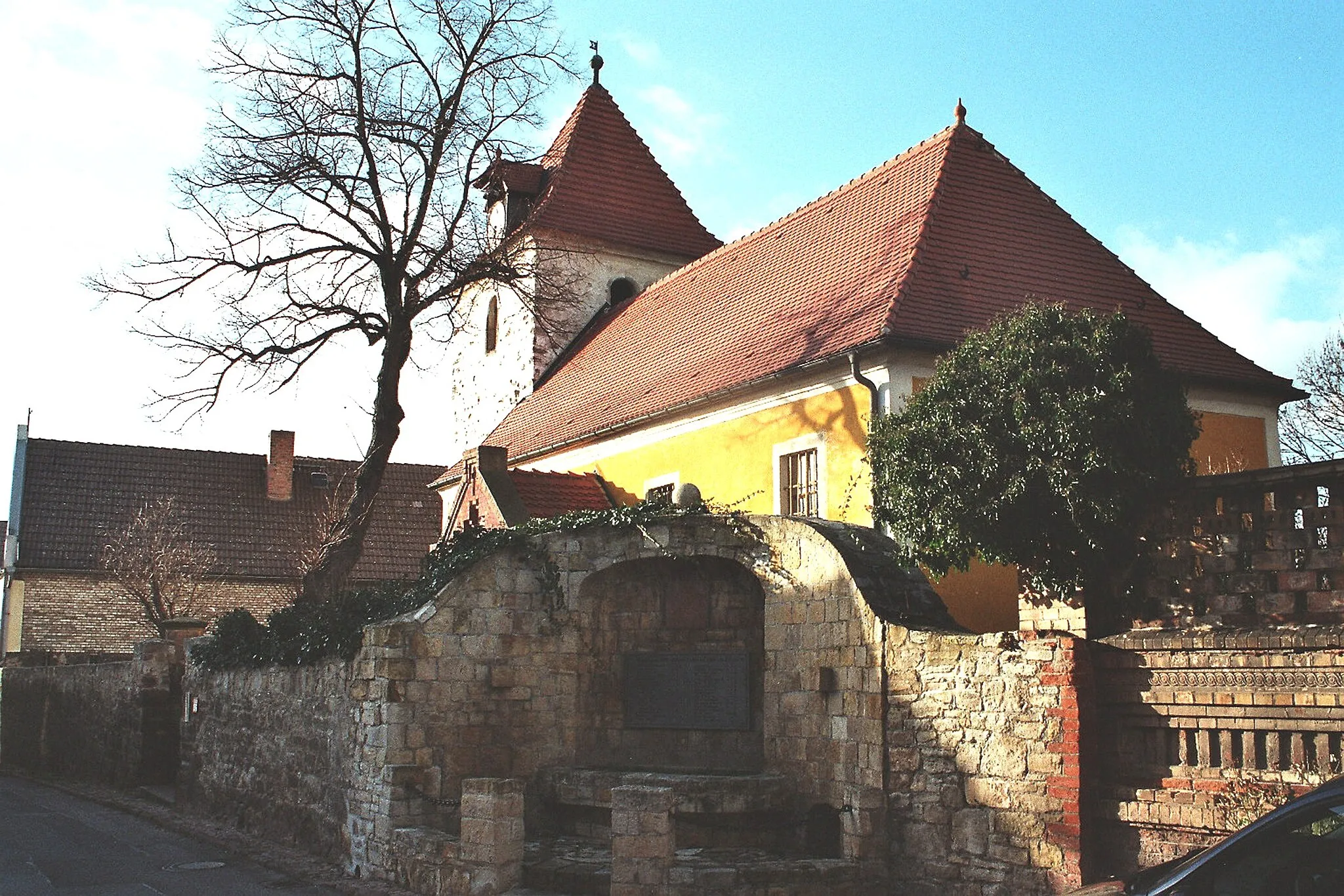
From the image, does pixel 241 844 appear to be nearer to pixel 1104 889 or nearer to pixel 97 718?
pixel 97 718

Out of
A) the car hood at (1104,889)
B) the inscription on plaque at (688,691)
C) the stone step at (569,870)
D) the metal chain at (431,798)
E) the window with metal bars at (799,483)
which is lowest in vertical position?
the stone step at (569,870)

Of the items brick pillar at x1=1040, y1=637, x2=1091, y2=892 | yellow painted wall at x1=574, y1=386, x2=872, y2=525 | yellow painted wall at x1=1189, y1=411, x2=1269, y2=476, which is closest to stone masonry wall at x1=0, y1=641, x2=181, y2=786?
yellow painted wall at x1=574, y1=386, x2=872, y2=525

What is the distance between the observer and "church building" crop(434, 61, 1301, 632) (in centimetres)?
1570

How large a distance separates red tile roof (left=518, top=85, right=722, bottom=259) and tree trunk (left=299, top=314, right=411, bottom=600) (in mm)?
8220

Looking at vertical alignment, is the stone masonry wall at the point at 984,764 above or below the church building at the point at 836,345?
below

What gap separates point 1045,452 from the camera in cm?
958

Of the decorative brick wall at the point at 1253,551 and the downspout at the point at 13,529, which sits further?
the downspout at the point at 13,529

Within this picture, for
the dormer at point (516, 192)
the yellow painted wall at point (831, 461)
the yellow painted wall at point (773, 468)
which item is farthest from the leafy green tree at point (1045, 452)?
the dormer at point (516, 192)

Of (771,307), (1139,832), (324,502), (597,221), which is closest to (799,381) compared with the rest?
(771,307)

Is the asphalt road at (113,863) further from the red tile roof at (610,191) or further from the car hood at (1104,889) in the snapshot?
the red tile roof at (610,191)

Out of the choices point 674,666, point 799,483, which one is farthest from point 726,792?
point 799,483

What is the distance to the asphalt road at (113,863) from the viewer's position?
12.1m

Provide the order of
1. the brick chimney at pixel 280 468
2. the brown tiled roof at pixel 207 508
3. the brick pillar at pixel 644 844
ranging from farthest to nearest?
the brick chimney at pixel 280 468 < the brown tiled roof at pixel 207 508 < the brick pillar at pixel 644 844

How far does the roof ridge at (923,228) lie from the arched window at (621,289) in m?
10.0
